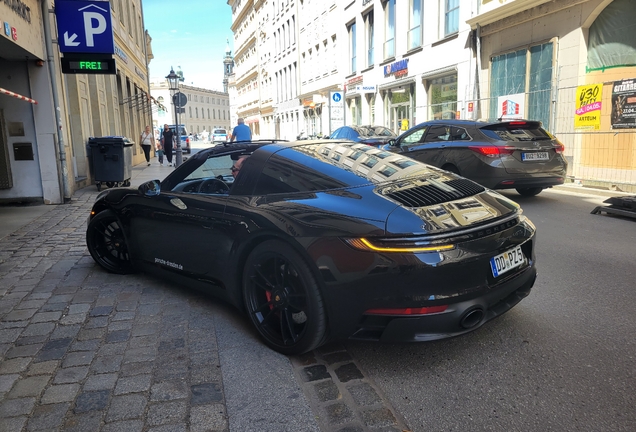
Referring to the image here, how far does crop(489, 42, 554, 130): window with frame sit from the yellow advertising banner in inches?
43.4

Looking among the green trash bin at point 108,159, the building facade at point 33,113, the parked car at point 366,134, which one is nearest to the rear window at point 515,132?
the parked car at point 366,134

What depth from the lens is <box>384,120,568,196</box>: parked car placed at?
822cm

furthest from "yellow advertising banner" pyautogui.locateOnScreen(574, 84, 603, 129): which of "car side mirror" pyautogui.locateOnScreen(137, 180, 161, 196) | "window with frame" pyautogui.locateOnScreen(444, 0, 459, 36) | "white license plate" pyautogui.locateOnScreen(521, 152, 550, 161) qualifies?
"car side mirror" pyautogui.locateOnScreen(137, 180, 161, 196)

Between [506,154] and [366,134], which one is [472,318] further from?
[366,134]

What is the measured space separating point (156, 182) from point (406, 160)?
7.40 feet

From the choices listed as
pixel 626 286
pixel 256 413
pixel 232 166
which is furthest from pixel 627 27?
pixel 256 413

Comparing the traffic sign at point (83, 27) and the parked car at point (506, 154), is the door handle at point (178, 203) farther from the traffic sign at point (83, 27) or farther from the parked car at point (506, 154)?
the traffic sign at point (83, 27)

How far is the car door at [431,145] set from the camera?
30.6ft

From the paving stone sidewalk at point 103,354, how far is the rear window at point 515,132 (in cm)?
621

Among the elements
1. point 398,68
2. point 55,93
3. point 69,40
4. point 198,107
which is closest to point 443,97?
point 398,68

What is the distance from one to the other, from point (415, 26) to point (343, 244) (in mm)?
20957

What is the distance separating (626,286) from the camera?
4.25 m

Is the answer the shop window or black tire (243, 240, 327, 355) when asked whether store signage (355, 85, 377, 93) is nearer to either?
the shop window

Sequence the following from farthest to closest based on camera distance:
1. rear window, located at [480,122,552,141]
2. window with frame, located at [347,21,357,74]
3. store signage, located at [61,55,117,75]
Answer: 1. window with frame, located at [347,21,357,74]
2. store signage, located at [61,55,117,75]
3. rear window, located at [480,122,552,141]
